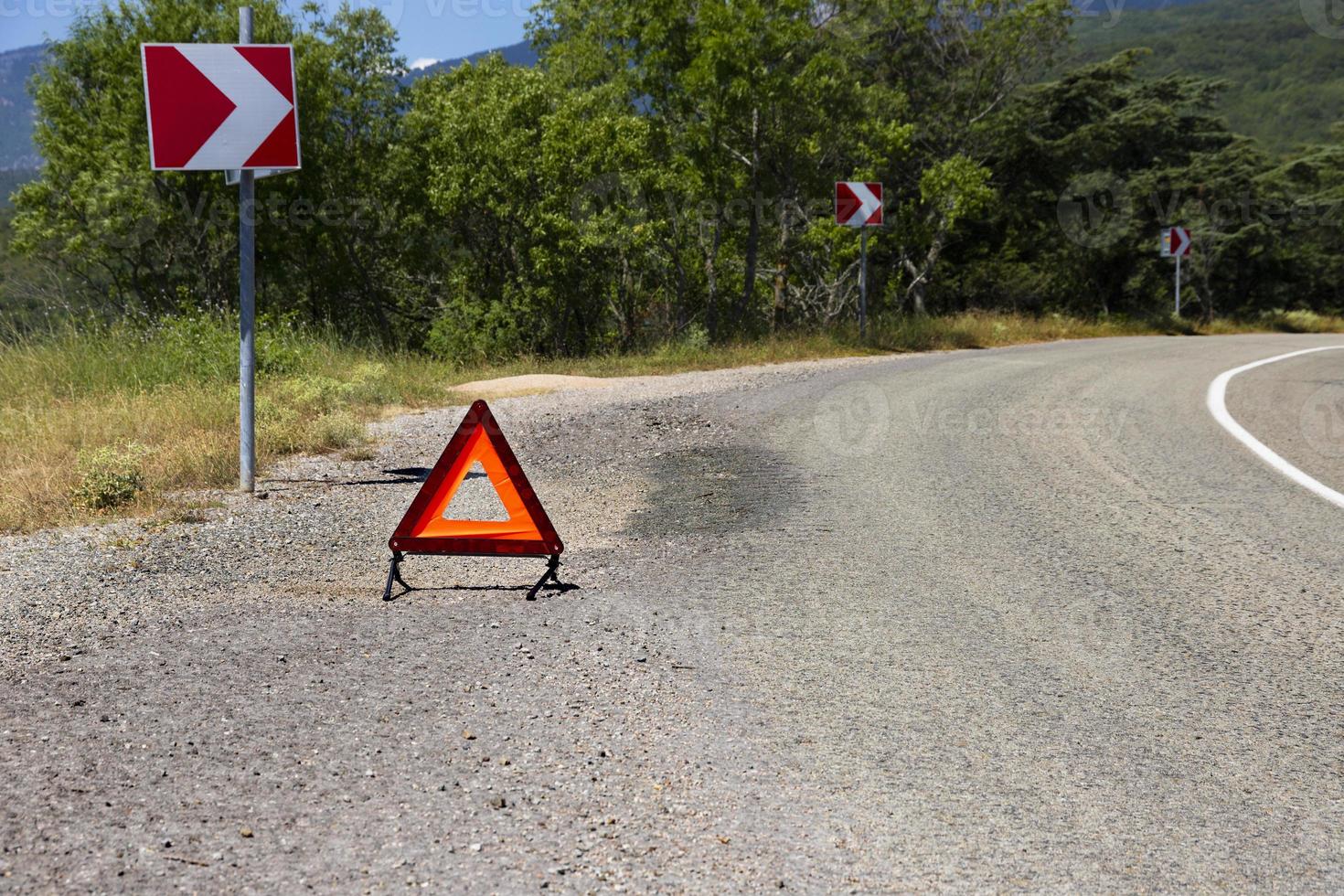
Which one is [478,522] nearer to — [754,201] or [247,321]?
[247,321]

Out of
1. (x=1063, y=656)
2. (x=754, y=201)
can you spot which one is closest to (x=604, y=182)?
(x=754, y=201)

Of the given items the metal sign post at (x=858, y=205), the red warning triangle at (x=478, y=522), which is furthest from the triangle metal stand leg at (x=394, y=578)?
the metal sign post at (x=858, y=205)

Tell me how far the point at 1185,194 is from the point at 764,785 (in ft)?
122

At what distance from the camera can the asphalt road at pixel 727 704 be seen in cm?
265

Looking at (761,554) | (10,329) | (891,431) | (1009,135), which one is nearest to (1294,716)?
(761,554)

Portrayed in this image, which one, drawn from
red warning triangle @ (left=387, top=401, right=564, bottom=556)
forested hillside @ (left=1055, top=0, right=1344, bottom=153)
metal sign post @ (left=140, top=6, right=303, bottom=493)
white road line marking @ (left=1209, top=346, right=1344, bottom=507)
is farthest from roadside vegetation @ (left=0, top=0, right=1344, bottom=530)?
forested hillside @ (left=1055, top=0, right=1344, bottom=153)

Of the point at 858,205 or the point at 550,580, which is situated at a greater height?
the point at 858,205

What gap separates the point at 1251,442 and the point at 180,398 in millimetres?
8653

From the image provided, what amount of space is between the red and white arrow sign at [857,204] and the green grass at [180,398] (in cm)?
199

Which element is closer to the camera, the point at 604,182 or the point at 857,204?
the point at 857,204

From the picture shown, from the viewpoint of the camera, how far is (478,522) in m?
5.27

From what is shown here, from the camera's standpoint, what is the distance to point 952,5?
1072 inches

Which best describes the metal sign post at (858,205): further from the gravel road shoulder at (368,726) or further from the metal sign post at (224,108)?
the gravel road shoulder at (368,726)

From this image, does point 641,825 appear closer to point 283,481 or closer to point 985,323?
point 283,481
